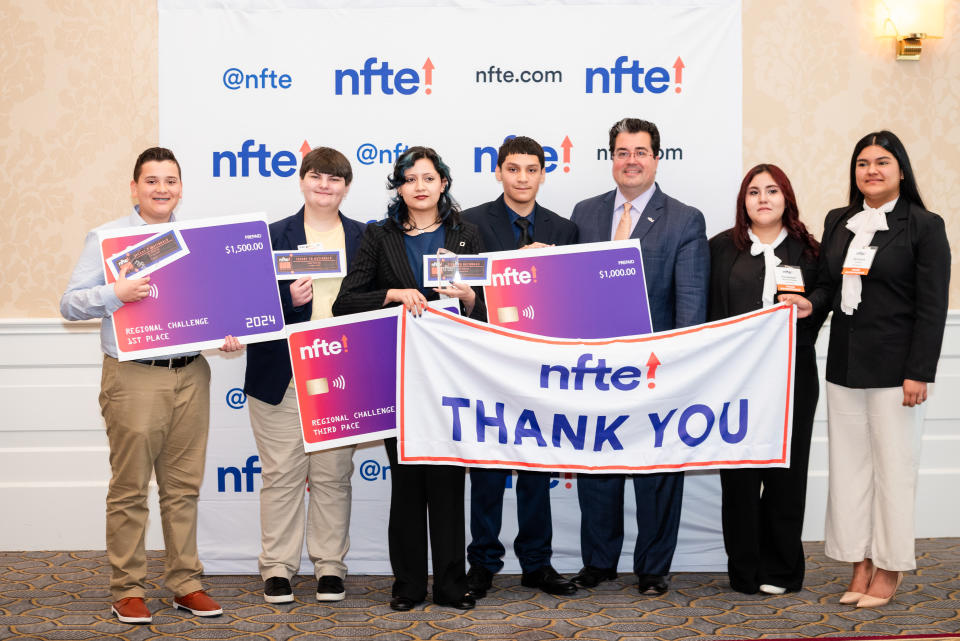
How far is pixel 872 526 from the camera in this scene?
12.4 ft

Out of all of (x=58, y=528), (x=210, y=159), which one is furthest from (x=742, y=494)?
(x=58, y=528)

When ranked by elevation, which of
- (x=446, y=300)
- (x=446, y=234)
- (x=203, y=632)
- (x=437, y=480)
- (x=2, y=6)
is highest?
(x=2, y=6)

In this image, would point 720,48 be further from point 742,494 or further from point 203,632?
point 203,632

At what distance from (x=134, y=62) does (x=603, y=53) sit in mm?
2540

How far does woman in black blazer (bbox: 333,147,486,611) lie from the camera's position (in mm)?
3586

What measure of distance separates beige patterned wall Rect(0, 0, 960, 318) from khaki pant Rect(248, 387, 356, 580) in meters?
1.78

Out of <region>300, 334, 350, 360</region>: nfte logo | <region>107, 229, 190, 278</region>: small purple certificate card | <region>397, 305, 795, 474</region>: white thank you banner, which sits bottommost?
<region>397, 305, 795, 474</region>: white thank you banner

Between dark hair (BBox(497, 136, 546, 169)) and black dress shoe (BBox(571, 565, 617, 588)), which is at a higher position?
dark hair (BBox(497, 136, 546, 169))

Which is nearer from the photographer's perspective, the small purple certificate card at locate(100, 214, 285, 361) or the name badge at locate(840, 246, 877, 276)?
the small purple certificate card at locate(100, 214, 285, 361)

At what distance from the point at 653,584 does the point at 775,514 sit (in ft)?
2.08

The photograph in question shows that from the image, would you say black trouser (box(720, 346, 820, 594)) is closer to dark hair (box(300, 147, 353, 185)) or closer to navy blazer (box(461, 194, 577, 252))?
navy blazer (box(461, 194, 577, 252))

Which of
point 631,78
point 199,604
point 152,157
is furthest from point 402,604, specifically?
point 631,78

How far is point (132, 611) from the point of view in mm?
3473

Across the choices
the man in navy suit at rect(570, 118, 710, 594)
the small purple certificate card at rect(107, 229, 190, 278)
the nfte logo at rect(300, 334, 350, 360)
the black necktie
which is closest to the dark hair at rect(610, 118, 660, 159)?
the man in navy suit at rect(570, 118, 710, 594)
